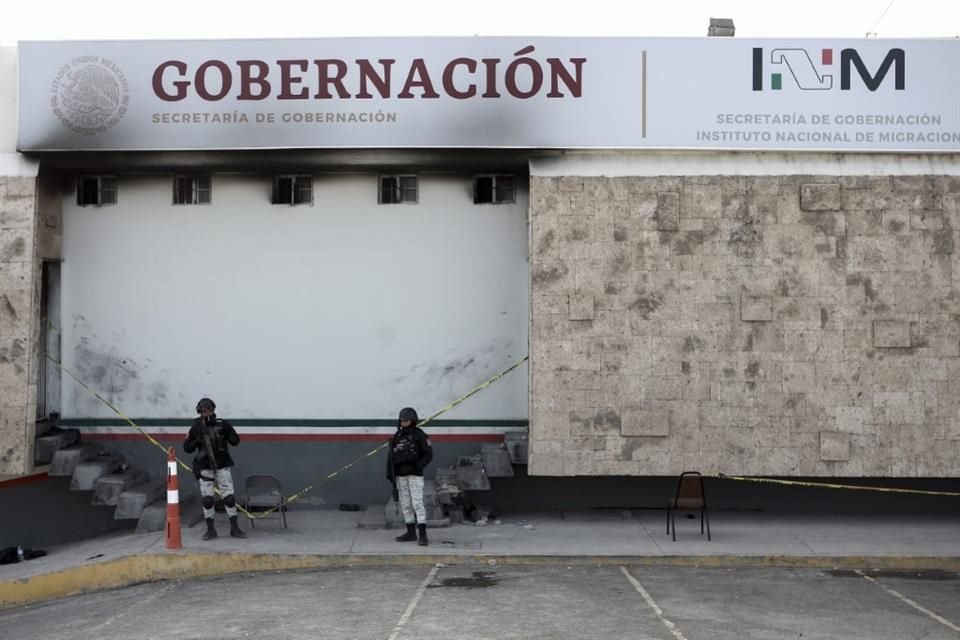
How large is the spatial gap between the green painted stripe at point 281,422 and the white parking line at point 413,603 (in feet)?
11.4

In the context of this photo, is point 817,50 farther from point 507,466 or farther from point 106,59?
point 106,59

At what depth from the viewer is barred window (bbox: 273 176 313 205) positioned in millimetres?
16344

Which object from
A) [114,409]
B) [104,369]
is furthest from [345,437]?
[104,369]

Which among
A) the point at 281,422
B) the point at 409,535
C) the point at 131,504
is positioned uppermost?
the point at 281,422

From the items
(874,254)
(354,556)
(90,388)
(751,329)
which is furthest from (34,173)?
(874,254)

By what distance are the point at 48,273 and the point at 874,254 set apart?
38.6 feet

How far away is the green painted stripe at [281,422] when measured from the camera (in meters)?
16.1

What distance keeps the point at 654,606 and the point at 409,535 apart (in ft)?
→ 13.2

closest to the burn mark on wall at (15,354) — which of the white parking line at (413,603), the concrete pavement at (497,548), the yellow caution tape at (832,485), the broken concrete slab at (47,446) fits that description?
the broken concrete slab at (47,446)

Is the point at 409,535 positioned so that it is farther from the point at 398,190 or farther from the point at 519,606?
the point at 398,190

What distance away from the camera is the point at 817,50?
15.0m

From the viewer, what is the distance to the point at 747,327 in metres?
14.9

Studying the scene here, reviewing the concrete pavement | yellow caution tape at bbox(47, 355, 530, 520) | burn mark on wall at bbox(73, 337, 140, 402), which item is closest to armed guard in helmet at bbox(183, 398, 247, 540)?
the concrete pavement

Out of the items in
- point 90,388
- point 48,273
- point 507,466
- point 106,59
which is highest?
point 106,59
